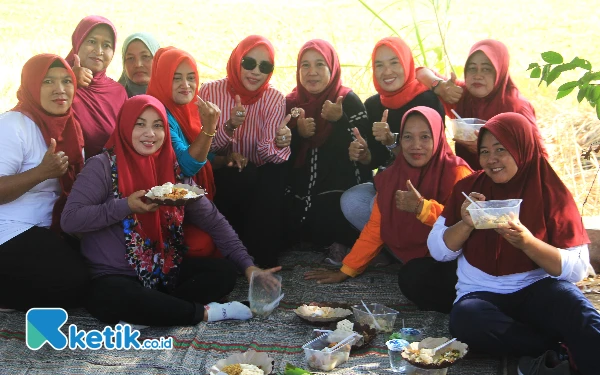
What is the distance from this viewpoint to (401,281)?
361 centimetres

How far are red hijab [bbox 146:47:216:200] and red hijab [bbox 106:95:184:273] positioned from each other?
0.40 m

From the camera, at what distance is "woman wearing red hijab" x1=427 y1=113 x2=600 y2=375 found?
2.84 meters

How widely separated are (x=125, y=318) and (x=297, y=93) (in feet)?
6.17

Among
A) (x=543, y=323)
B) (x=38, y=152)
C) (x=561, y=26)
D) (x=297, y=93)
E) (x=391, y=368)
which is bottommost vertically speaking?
(x=391, y=368)

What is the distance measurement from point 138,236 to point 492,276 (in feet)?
5.37

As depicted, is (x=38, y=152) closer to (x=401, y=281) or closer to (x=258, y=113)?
(x=258, y=113)

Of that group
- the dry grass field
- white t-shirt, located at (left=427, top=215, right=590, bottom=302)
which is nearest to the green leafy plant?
white t-shirt, located at (left=427, top=215, right=590, bottom=302)

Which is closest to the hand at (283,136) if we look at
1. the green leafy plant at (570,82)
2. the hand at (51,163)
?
the hand at (51,163)

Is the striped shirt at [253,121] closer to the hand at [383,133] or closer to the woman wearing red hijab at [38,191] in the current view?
the hand at [383,133]

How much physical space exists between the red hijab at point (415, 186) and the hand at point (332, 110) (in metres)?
0.60

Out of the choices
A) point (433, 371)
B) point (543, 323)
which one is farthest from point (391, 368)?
point (543, 323)

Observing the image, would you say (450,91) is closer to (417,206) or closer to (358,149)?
(358,149)

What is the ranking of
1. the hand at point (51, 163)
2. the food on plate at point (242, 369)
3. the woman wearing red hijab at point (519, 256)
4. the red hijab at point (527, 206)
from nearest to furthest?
the food on plate at point (242, 369)
the woman wearing red hijab at point (519, 256)
the red hijab at point (527, 206)
the hand at point (51, 163)

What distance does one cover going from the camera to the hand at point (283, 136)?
412 centimetres
